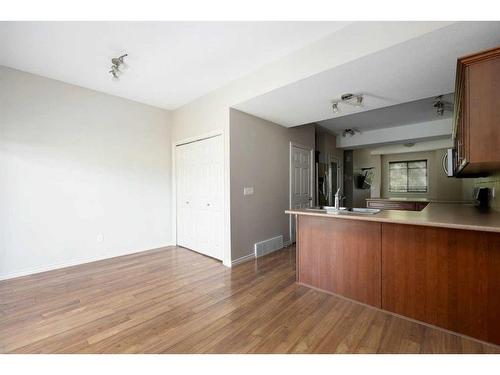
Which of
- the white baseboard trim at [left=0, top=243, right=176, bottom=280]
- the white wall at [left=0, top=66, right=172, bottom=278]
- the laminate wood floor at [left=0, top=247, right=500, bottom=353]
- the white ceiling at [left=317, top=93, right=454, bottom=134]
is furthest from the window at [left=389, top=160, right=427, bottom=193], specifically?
the white baseboard trim at [left=0, top=243, right=176, bottom=280]

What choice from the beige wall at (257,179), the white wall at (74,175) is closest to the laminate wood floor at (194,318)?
the white wall at (74,175)

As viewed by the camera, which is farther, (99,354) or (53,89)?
(53,89)

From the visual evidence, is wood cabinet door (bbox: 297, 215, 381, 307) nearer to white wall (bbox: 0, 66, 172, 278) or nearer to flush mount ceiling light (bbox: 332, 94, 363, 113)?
flush mount ceiling light (bbox: 332, 94, 363, 113)

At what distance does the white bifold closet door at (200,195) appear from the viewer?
11.7 ft

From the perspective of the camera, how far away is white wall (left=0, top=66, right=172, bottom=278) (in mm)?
2854

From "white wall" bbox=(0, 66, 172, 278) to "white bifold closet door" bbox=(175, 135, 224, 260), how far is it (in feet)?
1.22

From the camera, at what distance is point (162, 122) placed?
14.3ft

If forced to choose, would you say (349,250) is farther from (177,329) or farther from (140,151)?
(140,151)

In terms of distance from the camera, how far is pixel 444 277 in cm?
184

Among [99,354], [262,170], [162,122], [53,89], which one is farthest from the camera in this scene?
[162,122]

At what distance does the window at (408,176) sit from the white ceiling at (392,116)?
8.79ft
